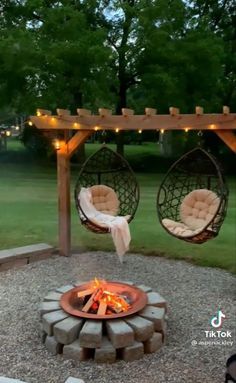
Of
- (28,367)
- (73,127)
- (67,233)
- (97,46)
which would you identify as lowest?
(28,367)

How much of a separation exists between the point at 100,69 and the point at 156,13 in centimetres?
250

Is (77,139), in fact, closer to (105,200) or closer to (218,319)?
(105,200)

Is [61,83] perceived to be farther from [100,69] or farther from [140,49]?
[140,49]

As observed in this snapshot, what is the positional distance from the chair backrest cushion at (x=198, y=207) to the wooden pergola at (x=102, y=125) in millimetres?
827

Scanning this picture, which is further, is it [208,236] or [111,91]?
[111,91]

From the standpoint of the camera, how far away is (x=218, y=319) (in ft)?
11.9

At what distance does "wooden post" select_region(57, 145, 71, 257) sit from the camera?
515 centimetres

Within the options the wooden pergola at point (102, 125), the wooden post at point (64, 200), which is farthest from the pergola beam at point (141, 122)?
the wooden post at point (64, 200)

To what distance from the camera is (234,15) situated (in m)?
16.6

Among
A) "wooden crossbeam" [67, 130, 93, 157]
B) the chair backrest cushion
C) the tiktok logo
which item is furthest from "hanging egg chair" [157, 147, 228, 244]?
"wooden crossbeam" [67, 130, 93, 157]

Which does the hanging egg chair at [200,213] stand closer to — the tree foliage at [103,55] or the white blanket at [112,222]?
the white blanket at [112,222]

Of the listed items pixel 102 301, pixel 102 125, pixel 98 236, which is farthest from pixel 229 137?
pixel 98 236

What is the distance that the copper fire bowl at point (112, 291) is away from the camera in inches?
124

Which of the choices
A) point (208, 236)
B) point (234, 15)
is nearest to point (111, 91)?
point (234, 15)
